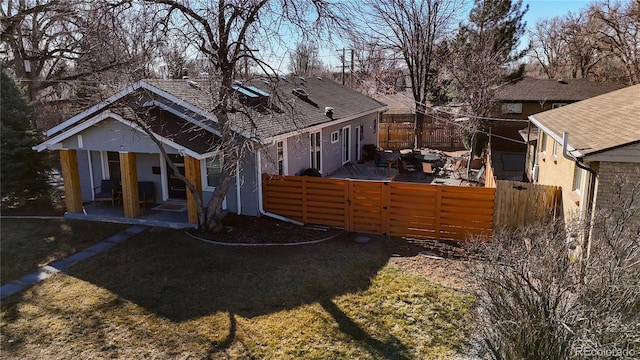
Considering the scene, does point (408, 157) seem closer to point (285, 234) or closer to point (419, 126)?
point (419, 126)

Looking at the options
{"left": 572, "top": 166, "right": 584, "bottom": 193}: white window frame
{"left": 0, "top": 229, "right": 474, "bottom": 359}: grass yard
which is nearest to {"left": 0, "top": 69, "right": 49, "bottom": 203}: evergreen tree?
{"left": 0, "top": 229, "right": 474, "bottom": 359}: grass yard

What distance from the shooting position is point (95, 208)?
13648 mm

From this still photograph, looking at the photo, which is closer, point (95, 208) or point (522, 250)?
point (522, 250)

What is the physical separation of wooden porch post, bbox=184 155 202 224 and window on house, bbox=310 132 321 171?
5.87m

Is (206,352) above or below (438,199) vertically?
below

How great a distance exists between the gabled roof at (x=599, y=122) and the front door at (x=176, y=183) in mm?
10983

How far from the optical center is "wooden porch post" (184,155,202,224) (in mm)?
11836

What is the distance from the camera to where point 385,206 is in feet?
38.5

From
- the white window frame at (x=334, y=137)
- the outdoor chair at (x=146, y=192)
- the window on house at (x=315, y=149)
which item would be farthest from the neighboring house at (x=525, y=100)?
the outdoor chair at (x=146, y=192)

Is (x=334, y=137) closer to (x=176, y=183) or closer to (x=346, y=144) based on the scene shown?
(x=346, y=144)

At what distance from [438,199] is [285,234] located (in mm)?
4221

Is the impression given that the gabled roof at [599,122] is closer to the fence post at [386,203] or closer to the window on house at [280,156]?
the fence post at [386,203]

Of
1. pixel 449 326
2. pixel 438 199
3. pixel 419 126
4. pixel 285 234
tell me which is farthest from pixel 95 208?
pixel 419 126

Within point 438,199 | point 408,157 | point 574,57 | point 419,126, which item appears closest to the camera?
point 438,199
